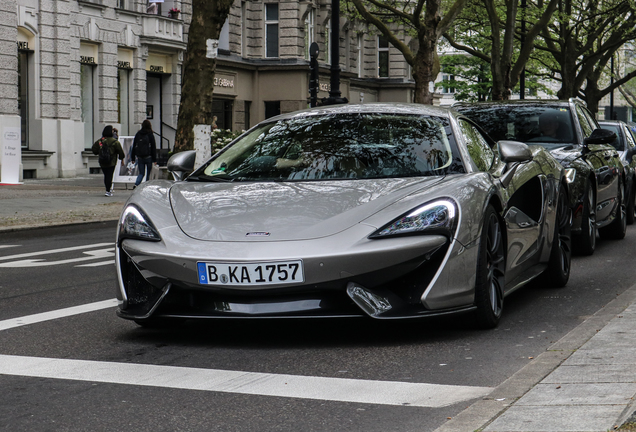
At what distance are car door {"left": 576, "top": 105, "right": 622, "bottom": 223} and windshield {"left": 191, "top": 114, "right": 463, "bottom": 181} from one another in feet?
14.3

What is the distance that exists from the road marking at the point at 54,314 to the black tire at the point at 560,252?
3.24 meters

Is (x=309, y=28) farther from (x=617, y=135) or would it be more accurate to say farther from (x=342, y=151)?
(x=342, y=151)

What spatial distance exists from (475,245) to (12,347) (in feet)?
8.39

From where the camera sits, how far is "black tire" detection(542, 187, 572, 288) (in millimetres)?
7727

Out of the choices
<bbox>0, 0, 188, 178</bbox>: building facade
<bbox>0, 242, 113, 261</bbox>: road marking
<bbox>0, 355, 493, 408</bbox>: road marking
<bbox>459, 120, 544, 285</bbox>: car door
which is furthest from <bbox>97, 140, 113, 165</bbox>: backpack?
<bbox>0, 355, 493, 408</bbox>: road marking

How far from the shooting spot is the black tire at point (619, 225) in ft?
38.9

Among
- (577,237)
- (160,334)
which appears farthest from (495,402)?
(577,237)

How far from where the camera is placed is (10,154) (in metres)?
25.5

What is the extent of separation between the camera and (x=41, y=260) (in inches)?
417

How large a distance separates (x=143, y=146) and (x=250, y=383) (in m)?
20.0

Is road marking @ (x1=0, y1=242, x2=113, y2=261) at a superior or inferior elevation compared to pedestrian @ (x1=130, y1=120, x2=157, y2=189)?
Result: inferior

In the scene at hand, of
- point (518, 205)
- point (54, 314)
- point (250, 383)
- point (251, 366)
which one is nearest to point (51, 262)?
point (54, 314)

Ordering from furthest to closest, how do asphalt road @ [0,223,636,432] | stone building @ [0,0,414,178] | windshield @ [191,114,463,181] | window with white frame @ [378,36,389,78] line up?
window with white frame @ [378,36,389,78] → stone building @ [0,0,414,178] → windshield @ [191,114,463,181] → asphalt road @ [0,223,636,432]

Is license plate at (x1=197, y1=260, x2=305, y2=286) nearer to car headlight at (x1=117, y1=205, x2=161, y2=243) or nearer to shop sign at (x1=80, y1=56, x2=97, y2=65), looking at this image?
car headlight at (x1=117, y1=205, x2=161, y2=243)
